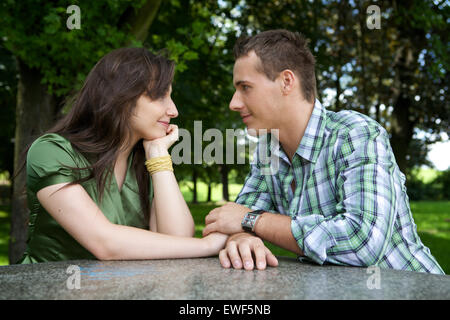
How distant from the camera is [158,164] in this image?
274cm

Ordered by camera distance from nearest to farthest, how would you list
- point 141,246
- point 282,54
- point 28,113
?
point 141,246, point 282,54, point 28,113

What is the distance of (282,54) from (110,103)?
115 cm

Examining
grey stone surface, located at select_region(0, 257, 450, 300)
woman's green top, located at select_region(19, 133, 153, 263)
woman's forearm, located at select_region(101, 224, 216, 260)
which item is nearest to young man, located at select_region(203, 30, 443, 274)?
grey stone surface, located at select_region(0, 257, 450, 300)

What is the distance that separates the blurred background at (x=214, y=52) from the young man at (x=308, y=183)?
2.19 metres

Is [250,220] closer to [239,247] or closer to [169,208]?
[239,247]

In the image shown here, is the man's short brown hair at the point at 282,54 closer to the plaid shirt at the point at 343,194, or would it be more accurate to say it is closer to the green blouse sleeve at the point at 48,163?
the plaid shirt at the point at 343,194

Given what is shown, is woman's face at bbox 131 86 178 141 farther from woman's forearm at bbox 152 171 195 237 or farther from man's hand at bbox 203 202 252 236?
man's hand at bbox 203 202 252 236

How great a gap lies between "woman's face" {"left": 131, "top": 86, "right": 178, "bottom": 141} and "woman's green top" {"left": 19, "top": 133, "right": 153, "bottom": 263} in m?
0.32

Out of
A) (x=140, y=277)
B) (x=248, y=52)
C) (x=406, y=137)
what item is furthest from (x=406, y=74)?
(x=140, y=277)

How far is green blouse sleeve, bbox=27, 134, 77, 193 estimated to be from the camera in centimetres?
222

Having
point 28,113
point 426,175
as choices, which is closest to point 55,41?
point 28,113

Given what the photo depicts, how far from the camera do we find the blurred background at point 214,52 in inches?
197

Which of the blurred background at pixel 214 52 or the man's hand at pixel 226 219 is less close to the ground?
the blurred background at pixel 214 52

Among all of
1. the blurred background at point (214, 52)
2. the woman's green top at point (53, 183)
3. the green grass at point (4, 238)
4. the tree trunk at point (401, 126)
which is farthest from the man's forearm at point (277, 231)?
the tree trunk at point (401, 126)
